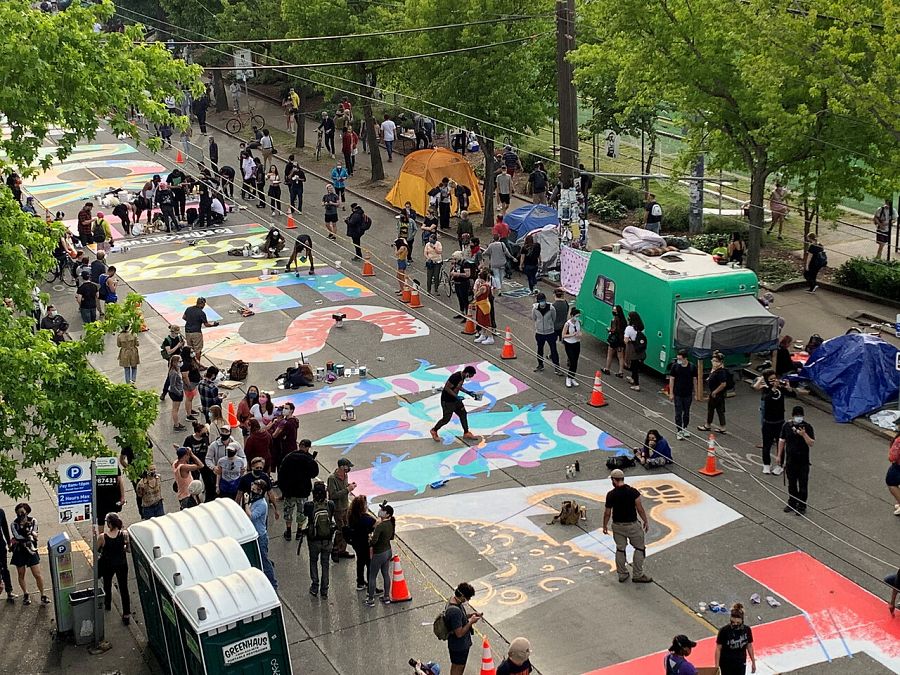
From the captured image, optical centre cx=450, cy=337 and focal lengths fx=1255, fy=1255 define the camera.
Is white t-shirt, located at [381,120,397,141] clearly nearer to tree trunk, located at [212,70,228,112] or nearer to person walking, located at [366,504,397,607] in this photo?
tree trunk, located at [212,70,228,112]

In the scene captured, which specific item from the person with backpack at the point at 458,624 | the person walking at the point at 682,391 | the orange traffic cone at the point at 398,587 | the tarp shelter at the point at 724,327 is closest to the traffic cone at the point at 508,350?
the tarp shelter at the point at 724,327

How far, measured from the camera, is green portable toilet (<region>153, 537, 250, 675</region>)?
1323 centimetres

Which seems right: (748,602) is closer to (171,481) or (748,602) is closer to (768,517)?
(768,517)

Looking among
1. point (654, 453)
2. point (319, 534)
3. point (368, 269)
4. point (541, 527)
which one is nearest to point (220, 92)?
point (368, 269)

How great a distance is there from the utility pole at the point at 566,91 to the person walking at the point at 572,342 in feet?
19.5

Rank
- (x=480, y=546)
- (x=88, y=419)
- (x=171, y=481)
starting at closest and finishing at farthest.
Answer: (x=88, y=419) < (x=480, y=546) < (x=171, y=481)

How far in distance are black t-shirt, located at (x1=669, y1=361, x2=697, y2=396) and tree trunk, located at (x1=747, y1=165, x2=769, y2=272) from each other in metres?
8.47

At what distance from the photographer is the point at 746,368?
23672 mm

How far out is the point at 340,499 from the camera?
55.3ft

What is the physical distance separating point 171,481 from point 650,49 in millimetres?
14289

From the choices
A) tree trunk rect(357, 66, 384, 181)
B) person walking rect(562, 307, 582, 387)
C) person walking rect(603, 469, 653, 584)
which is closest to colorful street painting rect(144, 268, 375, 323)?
person walking rect(562, 307, 582, 387)

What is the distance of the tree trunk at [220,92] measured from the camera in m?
50.8

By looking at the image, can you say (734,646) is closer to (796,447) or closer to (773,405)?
(796,447)

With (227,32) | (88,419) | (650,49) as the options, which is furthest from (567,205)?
(227,32)
